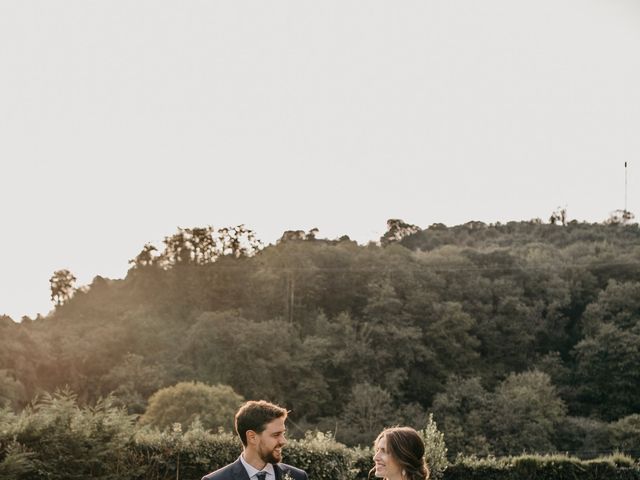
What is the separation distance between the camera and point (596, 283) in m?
45.8

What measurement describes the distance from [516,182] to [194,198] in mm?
17372

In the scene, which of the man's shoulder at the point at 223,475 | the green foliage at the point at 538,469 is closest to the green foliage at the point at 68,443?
the green foliage at the point at 538,469

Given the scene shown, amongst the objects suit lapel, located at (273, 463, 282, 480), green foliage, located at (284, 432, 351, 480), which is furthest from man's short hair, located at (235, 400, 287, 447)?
green foliage, located at (284, 432, 351, 480)

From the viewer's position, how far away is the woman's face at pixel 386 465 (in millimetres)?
4121

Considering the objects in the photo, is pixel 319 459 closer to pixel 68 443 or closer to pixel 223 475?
pixel 68 443

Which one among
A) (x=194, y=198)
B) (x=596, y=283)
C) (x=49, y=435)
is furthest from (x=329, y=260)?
(x=49, y=435)

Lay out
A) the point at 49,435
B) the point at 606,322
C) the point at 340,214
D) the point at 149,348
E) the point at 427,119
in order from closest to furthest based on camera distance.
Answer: the point at 49,435
the point at 427,119
the point at 149,348
the point at 606,322
the point at 340,214

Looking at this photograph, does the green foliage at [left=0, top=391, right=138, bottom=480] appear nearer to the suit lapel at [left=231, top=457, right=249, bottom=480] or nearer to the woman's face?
the suit lapel at [left=231, top=457, right=249, bottom=480]

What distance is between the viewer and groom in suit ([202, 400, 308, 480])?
463cm

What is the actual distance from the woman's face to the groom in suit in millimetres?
670

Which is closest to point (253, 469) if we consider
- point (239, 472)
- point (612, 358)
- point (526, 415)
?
point (239, 472)

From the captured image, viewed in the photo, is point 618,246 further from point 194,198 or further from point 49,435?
point 49,435

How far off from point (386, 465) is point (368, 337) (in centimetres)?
3686

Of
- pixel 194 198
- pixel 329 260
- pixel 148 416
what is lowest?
pixel 148 416
